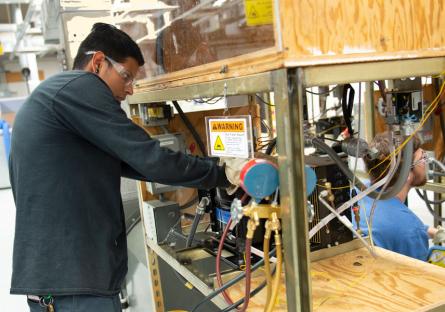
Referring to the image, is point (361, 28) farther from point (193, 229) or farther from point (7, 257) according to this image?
point (7, 257)

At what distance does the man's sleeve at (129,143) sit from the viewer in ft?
3.42

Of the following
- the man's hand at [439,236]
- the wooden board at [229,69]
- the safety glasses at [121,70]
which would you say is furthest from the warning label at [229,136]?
the man's hand at [439,236]

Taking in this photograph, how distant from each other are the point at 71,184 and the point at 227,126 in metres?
0.57

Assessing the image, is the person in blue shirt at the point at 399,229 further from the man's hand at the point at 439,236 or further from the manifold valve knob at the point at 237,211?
the manifold valve knob at the point at 237,211

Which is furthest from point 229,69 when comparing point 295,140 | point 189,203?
point 189,203

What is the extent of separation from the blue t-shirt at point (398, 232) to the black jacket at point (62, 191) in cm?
93

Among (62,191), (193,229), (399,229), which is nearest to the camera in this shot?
(62,191)

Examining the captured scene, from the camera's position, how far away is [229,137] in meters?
0.90

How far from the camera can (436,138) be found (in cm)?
232

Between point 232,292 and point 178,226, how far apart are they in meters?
0.58

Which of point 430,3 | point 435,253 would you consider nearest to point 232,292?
point 430,3

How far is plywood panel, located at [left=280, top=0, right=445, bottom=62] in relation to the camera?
71cm

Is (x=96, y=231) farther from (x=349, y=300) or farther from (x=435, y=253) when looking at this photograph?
(x=435, y=253)

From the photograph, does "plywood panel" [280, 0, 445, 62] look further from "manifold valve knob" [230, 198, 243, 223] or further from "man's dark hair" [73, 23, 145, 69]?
"man's dark hair" [73, 23, 145, 69]
